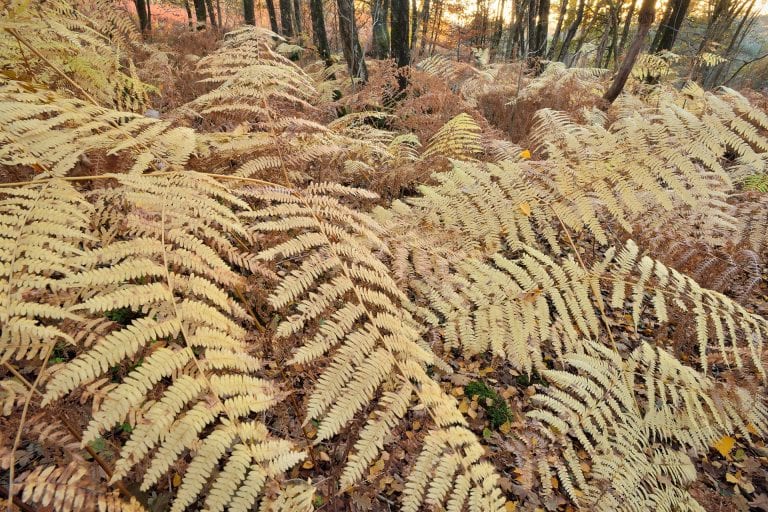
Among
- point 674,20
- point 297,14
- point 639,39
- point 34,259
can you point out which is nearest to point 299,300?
point 34,259

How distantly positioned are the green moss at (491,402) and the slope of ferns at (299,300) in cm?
15

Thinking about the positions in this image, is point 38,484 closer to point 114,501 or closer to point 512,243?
point 114,501

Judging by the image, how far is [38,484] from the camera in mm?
1043

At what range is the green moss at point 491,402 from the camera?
2834 mm

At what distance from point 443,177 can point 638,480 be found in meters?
1.81

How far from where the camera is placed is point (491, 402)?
294 cm

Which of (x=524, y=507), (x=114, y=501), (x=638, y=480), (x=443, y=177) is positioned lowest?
(x=524, y=507)

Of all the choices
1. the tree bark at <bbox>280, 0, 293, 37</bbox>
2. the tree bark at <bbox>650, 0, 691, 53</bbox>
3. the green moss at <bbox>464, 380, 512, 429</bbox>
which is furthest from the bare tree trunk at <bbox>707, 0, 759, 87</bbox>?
the green moss at <bbox>464, 380, 512, 429</bbox>

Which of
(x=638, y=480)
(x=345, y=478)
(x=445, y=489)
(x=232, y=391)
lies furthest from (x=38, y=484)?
(x=638, y=480)

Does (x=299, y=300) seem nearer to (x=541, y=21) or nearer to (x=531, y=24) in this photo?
(x=541, y=21)

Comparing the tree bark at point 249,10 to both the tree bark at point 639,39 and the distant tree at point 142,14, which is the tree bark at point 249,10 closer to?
the distant tree at point 142,14

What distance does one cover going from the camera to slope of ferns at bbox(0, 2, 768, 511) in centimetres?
101

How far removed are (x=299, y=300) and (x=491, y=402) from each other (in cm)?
186

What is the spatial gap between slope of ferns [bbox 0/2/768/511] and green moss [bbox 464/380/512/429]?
15 centimetres
